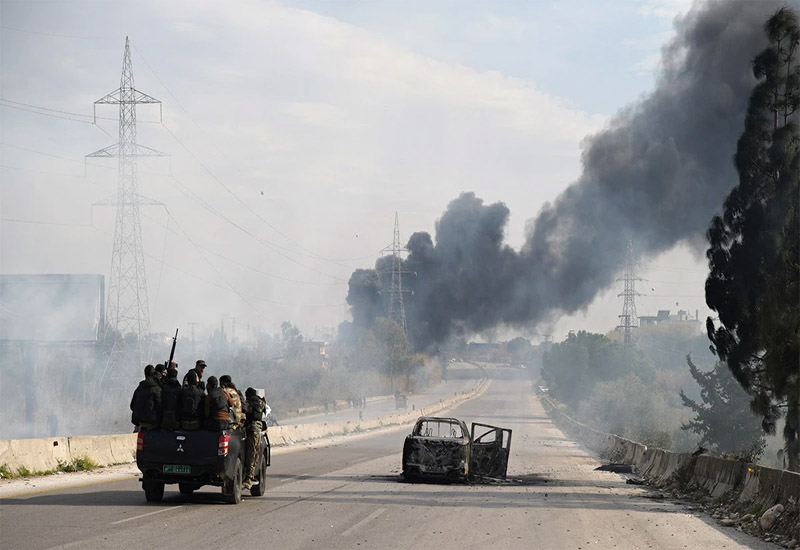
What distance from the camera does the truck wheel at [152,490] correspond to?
15.0 meters

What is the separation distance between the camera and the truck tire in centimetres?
1509

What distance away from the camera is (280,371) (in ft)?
403

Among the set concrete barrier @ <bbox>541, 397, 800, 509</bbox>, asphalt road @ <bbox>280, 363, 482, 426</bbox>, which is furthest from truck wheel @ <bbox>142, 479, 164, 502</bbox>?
asphalt road @ <bbox>280, 363, 482, 426</bbox>

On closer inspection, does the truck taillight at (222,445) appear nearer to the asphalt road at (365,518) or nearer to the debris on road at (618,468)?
the asphalt road at (365,518)

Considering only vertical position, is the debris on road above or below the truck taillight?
below

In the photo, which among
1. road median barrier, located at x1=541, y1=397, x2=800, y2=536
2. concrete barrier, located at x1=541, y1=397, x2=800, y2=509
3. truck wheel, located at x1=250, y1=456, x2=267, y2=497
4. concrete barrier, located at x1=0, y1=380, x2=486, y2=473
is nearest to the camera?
road median barrier, located at x1=541, y1=397, x2=800, y2=536

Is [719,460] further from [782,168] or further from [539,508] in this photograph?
[782,168]

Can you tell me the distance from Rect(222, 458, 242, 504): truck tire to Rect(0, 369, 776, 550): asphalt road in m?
0.19

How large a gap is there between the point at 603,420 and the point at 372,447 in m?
51.6

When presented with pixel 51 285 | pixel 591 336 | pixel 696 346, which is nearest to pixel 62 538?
pixel 51 285

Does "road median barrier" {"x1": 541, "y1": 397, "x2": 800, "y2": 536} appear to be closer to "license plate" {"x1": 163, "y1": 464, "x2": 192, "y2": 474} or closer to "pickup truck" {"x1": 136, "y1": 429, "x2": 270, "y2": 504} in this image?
"pickup truck" {"x1": 136, "y1": 429, "x2": 270, "y2": 504}

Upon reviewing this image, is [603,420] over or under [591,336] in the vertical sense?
under

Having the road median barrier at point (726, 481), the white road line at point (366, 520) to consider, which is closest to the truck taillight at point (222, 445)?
the white road line at point (366, 520)

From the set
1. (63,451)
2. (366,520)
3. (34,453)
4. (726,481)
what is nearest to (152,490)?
(366,520)
